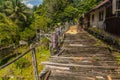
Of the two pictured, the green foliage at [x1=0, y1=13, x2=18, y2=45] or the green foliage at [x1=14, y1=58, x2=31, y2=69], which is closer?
the green foliage at [x1=14, y1=58, x2=31, y2=69]

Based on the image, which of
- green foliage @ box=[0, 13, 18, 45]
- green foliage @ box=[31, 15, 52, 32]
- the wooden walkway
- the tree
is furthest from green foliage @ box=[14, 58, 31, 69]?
green foliage @ box=[31, 15, 52, 32]

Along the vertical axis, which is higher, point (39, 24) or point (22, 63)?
point (39, 24)

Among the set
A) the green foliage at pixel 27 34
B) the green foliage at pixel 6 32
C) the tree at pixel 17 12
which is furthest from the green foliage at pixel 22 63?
the tree at pixel 17 12

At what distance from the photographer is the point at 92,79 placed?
20.3 ft

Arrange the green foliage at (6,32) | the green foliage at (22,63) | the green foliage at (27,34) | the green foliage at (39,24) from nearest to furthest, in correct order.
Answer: the green foliage at (22,63), the green foliage at (6,32), the green foliage at (27,34), the green foliage at (39,24)

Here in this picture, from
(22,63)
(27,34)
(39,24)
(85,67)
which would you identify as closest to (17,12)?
(39,24)

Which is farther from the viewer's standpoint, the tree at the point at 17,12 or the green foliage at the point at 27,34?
the tree at the point at 17,12

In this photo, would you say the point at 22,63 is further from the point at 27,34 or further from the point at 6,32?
the point at 27,34

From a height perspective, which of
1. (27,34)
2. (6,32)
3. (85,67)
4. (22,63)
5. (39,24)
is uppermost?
(39,24)

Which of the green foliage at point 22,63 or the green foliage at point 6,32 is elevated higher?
the green foliage at point 6,32

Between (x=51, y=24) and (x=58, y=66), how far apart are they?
38.0 meters

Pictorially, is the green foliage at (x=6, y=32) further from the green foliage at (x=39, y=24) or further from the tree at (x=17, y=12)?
the green foliage at (x=39, y=24)

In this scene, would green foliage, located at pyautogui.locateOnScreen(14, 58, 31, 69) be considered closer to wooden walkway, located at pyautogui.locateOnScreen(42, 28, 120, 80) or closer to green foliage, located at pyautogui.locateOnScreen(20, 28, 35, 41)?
wooden walkway, located at pyautogui.locateOnScreen(42, 28, 120, 80)

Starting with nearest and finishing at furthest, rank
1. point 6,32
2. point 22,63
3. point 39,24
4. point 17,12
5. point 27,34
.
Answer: point 22,63 < point 6,32 < point 27,34 < point 17,12 < point 39,24
